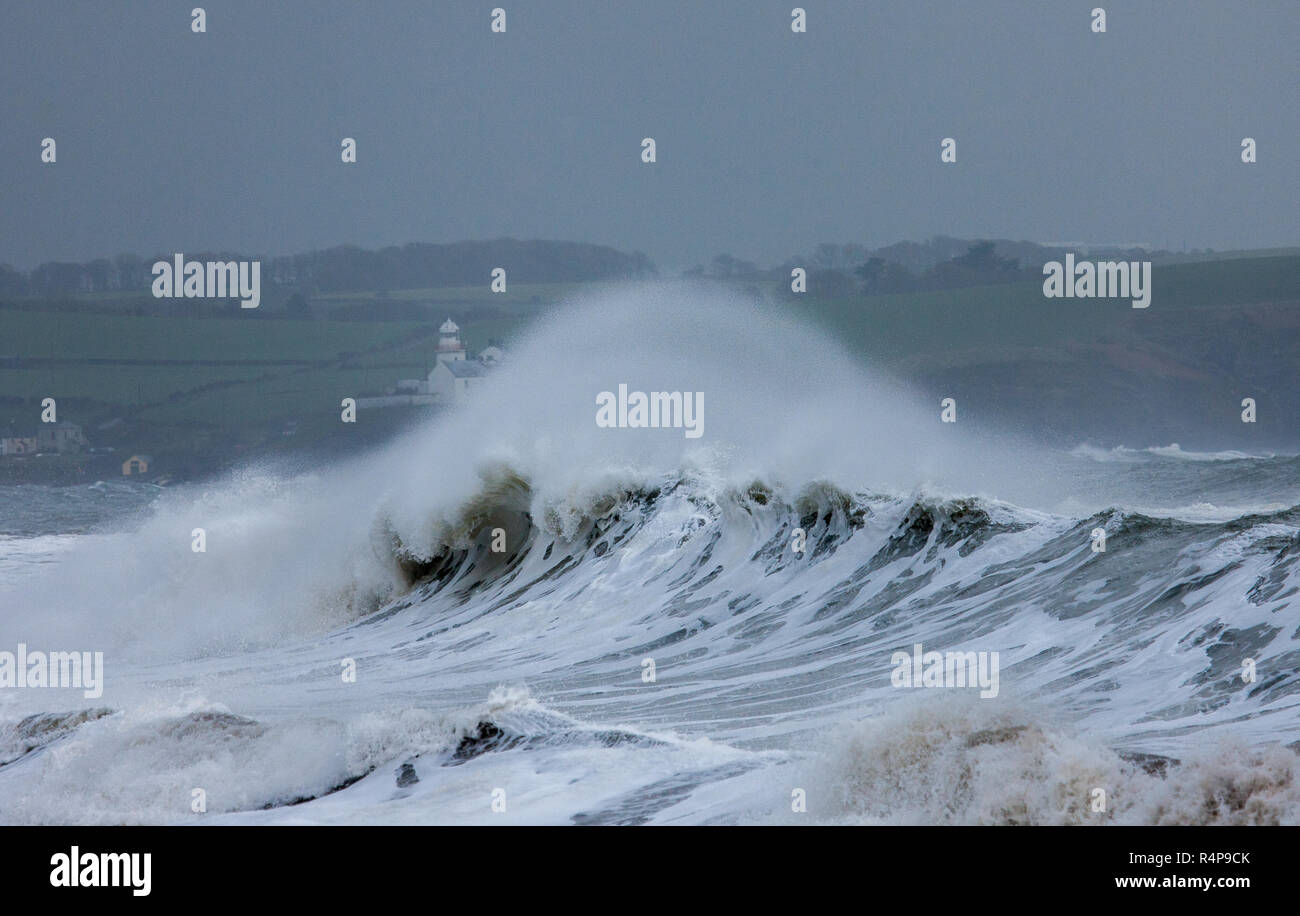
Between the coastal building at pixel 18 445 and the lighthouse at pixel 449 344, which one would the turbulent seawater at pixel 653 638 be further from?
the lighthouse at pixel 449 344
